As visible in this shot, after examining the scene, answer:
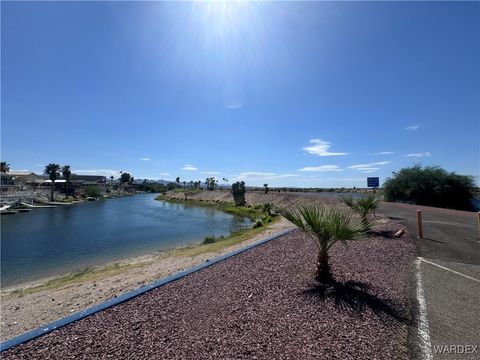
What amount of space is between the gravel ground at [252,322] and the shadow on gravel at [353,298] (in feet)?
0.06

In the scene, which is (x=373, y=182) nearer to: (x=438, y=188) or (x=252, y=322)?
(x=438, y=188)

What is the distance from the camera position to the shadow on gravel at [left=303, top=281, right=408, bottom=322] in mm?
4660

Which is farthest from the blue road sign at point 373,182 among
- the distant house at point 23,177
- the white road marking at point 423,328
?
the distant house at point 23,177

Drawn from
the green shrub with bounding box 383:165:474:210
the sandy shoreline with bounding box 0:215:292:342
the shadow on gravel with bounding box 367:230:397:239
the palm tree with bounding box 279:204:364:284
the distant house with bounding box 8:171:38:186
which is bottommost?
the sandy shoreline with bounding box 0:215:292:342

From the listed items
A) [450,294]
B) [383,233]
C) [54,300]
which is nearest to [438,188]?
[383,233]

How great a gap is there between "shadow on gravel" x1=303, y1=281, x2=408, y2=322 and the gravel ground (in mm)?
17

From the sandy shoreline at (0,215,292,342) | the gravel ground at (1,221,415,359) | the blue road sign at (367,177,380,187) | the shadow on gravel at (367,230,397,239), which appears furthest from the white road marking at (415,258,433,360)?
the blue road sign at (367,177,380,187)

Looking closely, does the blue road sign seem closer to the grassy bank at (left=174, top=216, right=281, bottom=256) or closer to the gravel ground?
the grassy bank at (left=174, top=216, right=281, bottom=256)

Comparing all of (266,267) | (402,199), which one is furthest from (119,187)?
(266,267)

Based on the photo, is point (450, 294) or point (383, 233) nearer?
point (450, 294)

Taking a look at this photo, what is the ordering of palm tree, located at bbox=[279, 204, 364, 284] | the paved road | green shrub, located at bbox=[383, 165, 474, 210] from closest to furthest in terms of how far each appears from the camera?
1. the paved road
2. palm tree, located at bbox=[279, 204, 364, 284]
3. green shrub, located at bbox=[383, 165, 474, 210]

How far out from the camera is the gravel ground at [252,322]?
3688mm

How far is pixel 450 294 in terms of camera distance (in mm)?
5547

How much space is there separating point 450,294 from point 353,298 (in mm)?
2083
